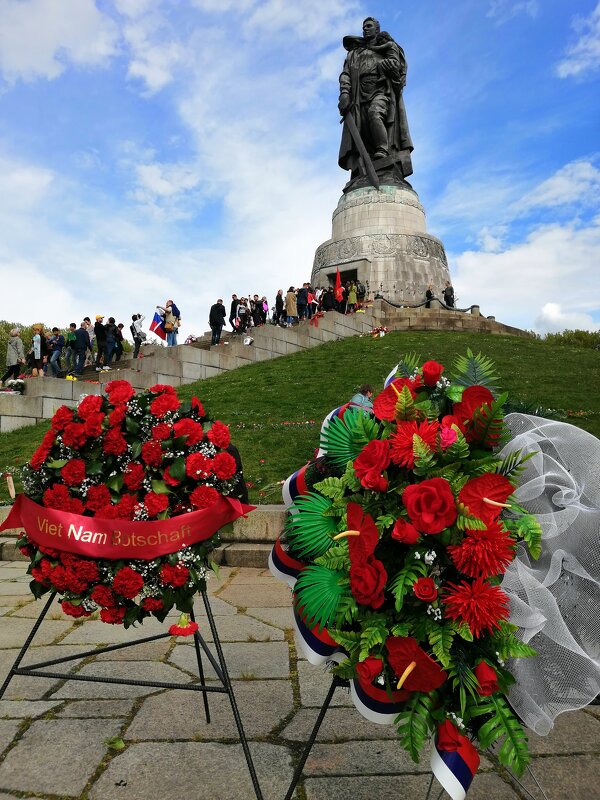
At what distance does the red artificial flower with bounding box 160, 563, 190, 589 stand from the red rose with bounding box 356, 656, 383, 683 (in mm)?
976

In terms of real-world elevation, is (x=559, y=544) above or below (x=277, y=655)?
above

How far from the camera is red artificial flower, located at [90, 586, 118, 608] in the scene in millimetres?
2426

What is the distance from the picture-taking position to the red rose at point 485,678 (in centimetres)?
165

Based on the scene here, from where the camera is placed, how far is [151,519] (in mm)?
2430

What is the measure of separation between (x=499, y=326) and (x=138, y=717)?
82.3ft

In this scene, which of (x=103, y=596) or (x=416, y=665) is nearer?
(x=416, y=665)

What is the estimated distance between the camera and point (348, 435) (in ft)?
6.40

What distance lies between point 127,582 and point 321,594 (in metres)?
0.96

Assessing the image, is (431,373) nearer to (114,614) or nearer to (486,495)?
(486,495)

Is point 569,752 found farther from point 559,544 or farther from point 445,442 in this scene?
point 445,442

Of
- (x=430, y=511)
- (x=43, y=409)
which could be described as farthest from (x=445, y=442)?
(x=43, y=409)

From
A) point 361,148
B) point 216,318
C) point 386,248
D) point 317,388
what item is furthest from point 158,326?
point 361,148

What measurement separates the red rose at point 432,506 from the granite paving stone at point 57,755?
5.75ft

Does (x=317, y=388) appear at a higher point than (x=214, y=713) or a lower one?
higher
